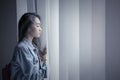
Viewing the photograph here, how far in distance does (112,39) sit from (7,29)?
3.36 feet

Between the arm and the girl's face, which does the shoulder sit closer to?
the arm

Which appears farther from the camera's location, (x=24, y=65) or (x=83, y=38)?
(x=83, y=38)

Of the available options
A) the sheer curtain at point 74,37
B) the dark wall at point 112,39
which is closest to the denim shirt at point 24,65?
the sheer curtain at point 74,37

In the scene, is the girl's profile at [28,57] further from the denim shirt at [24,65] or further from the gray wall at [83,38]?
the gray wall at [83,38]

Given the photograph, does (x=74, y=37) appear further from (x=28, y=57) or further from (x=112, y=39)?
(x=28, y=57)

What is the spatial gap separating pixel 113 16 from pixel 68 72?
0.58 meters

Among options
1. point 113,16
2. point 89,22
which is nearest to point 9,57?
point 89,22

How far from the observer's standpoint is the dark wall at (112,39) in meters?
1.50

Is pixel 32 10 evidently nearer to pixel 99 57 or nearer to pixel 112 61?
pixel 99 57

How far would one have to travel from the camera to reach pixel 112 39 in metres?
1.52

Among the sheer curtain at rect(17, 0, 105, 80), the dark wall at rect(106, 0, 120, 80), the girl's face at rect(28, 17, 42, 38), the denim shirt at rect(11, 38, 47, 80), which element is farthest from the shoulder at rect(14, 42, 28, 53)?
the dark wall at rect(106, 0, 120, 80)

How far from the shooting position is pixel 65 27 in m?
1.55

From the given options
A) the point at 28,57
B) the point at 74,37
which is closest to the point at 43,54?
the point at 28,57

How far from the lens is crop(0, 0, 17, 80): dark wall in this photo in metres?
1.87
